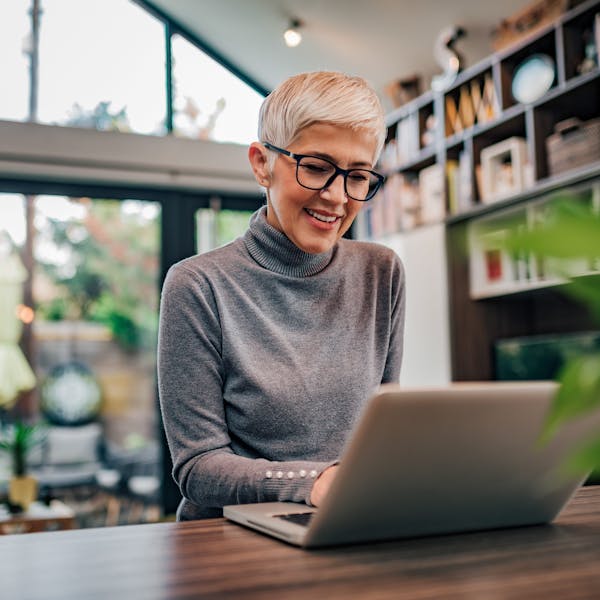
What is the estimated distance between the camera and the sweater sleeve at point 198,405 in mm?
1058

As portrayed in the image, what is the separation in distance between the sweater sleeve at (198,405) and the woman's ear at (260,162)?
0.22 metres

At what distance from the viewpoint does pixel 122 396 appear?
4.98 metres

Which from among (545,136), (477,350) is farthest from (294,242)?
(477,350)

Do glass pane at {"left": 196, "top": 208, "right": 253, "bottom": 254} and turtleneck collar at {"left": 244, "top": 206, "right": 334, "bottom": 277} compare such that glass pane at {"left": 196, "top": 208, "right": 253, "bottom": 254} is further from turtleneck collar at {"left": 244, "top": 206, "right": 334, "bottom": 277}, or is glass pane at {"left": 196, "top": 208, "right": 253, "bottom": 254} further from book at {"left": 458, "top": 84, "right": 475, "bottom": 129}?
turtleneck collar at {"left": 244, "top": 206, "right": 334, "bottom": 277}

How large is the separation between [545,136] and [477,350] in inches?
46.4

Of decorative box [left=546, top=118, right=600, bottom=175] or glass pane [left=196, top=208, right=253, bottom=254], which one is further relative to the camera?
glass pane [left=196, top=208, right=253, bottom=254]

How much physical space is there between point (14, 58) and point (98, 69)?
1.64ft

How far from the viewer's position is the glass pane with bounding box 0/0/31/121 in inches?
187

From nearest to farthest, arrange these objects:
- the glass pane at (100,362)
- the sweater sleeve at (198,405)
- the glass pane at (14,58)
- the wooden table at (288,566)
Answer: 1. the wooden table at (288,566)
2. the sweater sleeve at (198,405)
3. the glass pane at (14,58)
4. the glass pane at (100,362)

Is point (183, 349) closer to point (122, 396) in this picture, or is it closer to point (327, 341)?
point (327, 341)

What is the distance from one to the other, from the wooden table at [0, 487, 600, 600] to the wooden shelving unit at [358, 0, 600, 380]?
2545 millimetres

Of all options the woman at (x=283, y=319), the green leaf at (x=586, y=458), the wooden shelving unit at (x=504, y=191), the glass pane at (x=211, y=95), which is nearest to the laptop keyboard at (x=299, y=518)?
the woman at (x=283, y=319)

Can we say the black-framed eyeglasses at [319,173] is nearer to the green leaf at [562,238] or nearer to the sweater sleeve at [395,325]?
the sweater sleeve at [395,325]

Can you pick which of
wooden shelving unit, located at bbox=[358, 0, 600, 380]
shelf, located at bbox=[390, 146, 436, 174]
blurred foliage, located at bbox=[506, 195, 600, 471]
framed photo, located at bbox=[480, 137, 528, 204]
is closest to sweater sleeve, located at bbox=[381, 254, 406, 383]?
blurred foliage, located at bbox=[506, 195, 600, 471]
